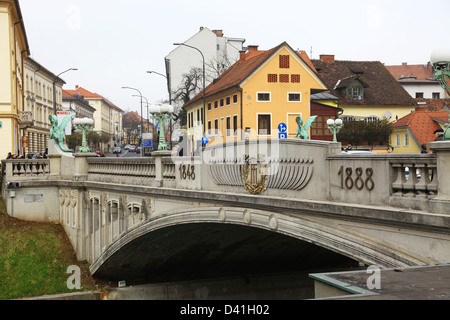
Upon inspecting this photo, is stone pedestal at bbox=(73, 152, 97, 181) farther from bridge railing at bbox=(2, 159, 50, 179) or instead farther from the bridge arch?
the bridge arch

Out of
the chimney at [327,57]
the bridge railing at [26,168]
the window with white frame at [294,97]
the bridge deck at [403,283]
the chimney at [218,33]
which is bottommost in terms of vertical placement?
the bridge deck at [403,283]

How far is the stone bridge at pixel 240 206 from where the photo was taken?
340 inches

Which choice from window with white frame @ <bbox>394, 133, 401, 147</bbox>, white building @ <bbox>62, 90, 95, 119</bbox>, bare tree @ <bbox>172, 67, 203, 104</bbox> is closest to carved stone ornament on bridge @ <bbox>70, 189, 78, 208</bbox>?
window with white frame @ <bbox>394, 133, 401, 147</bbox>

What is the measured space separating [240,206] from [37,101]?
52.1 meters

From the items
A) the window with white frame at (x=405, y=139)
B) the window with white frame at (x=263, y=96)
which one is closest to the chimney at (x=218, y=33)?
the window with white frame at (x=263, y=96)

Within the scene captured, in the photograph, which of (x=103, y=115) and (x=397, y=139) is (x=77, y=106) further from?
(x=397, y=139)

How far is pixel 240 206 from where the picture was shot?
13.4m

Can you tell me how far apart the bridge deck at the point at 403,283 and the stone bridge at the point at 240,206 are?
3.15 ft

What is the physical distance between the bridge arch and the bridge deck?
109 centimetres

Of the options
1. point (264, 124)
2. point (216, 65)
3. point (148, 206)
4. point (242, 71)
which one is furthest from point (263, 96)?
point (216, 65)

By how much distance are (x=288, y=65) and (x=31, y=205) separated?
25.5 meters

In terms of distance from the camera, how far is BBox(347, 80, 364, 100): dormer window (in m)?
52.6

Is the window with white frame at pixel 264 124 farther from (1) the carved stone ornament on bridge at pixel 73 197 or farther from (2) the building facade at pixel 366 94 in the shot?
(1) the carved stone ornament on bridge at pixel 73 197
